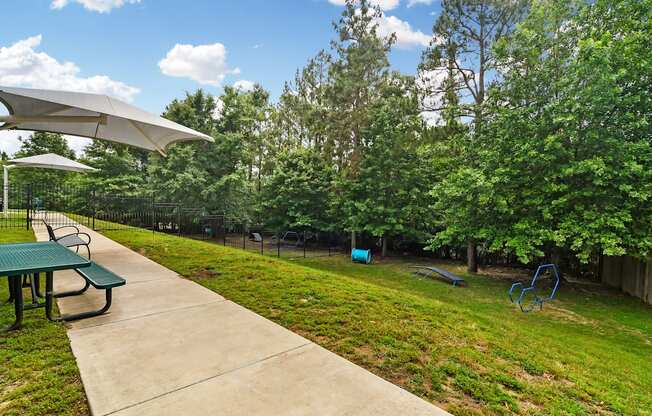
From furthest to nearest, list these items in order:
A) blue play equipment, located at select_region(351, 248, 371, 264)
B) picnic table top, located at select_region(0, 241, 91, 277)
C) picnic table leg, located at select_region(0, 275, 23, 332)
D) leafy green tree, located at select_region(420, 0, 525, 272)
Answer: blue play equipment, located at select_region(351, 248, 371, 264) < leafy green tree, located at select_region(420, 0, 525, 272) < picnic table leg, located at select_region(0, 275, 23, 332) < picnic table top, located at select_region(0, 241, 91, 277)

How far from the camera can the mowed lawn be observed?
2.22 meters

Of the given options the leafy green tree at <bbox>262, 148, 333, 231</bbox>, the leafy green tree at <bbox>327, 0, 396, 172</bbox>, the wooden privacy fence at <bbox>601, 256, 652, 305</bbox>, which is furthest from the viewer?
the leafy green tree at <bbox>262, 148, 333, 231</bbox>

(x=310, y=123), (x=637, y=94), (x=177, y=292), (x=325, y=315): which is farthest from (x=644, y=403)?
(x=310, y=123)

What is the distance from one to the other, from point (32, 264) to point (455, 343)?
3808 mm

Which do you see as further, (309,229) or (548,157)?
(309,229)

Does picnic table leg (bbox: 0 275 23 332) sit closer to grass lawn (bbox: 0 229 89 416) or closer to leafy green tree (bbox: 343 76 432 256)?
grass lawn (bbox: 0 229 89 416)

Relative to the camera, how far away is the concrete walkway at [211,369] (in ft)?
5.87

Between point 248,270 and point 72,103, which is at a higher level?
point 72,103

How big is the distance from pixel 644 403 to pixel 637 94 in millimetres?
7861

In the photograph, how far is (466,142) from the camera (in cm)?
1059

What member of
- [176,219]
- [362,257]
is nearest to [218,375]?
[362,257]

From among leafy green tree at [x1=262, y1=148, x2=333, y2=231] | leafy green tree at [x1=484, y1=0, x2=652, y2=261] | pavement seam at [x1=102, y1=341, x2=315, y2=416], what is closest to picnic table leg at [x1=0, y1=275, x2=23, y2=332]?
pavement seam at [x1=102, y1=341, x2=315, y2=416]

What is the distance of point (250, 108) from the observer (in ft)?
62.2

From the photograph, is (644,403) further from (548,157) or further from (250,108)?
(250,108)
